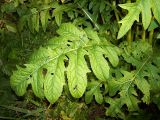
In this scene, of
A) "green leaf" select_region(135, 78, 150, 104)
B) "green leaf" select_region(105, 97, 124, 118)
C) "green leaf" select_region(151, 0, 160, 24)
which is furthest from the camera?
"green leaf" select_region(105, 97, 124, 118)

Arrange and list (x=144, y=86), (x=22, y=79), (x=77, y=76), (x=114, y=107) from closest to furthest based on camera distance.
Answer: (x=77, y=76) → (x=22, y=79) → (x=144, y=86) → (x=114, y=107)

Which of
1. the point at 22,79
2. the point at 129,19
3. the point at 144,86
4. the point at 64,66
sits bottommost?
the point at 144,86

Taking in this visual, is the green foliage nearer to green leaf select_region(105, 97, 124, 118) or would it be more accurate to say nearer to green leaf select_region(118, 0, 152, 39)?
green leaf select_region(118, 0, 152, 39)

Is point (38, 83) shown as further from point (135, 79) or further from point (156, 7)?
point (156, 7)

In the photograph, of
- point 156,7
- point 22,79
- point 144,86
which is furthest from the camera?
point 144,86

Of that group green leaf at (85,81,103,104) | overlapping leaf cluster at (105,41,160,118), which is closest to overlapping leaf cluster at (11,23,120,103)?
overlapping leaf cluster at (105,41,160,118)

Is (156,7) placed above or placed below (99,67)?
above

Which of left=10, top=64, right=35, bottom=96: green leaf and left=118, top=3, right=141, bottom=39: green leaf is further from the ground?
left=118, top=3, right=141, bottom=39: green leaf

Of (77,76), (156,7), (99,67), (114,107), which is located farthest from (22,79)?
(156,7)
